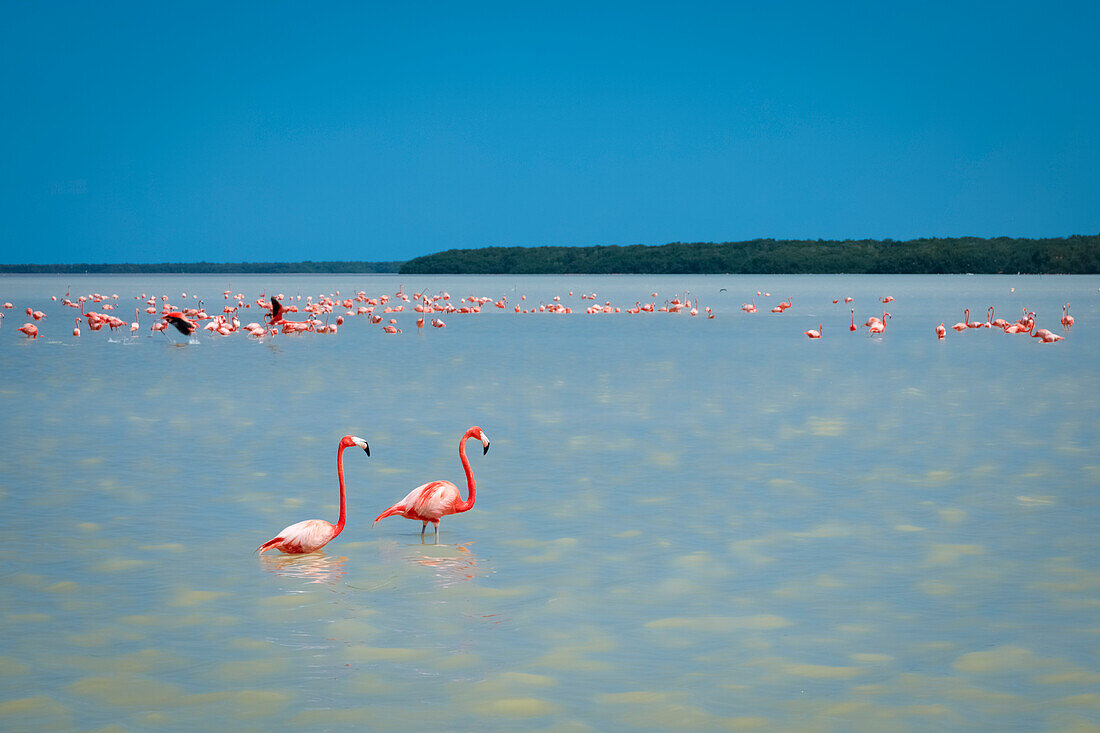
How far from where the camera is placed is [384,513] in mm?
8523

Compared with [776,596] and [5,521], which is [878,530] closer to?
[776,596]

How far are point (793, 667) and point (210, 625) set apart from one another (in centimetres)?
307

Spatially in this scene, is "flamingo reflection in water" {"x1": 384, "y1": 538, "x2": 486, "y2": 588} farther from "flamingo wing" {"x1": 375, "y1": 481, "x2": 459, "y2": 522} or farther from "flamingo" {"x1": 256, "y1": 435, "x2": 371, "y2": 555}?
"flamingo" {"x1": 256, "y1": 435, "x2": 371, "y2": 555}

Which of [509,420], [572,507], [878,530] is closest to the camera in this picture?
[878,530]

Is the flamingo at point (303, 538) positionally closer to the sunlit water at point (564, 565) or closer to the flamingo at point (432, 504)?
the sunlit water at point (564, 565)

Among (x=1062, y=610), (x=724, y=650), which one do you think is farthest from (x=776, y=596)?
(x=1062, y=610)

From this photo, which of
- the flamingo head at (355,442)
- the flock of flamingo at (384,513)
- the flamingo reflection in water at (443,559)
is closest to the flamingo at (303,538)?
the flock of flamingo at (384,513)

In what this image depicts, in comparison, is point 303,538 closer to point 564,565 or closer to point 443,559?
point 443,559

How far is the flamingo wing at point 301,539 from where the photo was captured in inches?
308

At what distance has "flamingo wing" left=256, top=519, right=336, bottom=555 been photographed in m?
7.82

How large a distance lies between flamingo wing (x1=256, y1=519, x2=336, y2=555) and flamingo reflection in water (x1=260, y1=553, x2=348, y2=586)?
0.06 m

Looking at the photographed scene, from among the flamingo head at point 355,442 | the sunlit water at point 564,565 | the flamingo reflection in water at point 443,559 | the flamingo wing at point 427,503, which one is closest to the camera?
the sunlit water at point 564,565

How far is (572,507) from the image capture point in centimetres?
935

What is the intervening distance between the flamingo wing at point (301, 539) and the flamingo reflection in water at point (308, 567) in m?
0.06
